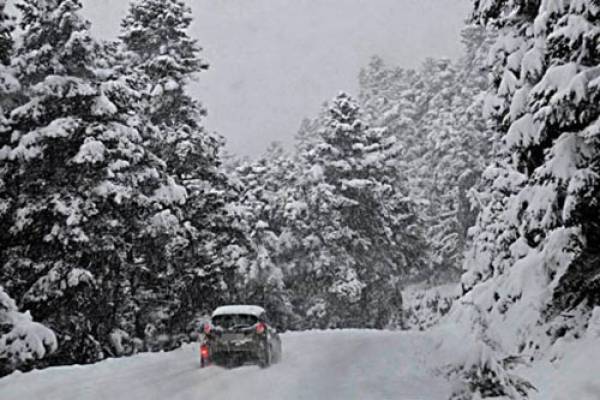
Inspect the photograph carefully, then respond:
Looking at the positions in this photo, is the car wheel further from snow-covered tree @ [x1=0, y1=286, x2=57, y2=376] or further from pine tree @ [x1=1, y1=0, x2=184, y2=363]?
pine tree @ [x1=1, y1=0, x2=184, y2=363]

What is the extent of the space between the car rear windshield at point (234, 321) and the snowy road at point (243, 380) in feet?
3.49

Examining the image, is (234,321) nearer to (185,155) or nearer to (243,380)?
(243,380)

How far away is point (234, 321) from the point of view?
17.5 meters

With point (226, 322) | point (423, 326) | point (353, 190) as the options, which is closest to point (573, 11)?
point (226, 322)

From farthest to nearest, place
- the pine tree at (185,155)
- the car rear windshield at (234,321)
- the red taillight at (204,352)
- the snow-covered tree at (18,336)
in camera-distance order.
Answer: the pine tree at (185,155) → the car rear windshield at (234,321) → the red taillight at (204,352) → the snow-covered tree at (18,336)

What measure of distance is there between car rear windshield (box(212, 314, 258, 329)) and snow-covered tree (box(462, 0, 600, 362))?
5812mm

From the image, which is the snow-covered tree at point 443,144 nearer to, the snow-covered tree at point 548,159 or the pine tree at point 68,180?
the pine tree at point 68,180

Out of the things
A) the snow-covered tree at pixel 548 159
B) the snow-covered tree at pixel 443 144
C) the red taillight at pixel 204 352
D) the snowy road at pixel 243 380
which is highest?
the snow-covered tree at pixel 443 144

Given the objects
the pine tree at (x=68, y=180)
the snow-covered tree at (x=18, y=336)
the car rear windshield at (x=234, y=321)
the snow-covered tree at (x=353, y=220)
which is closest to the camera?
the snow-covered tree at (x=18, y=336)

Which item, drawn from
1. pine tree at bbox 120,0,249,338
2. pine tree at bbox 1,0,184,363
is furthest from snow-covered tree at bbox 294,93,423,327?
pine tree at bbox 1,0,184,363

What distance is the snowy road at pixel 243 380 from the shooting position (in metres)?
13.2

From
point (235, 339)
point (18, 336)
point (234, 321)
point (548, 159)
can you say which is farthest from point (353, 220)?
point (548, 159)

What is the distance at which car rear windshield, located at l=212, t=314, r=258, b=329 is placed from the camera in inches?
688

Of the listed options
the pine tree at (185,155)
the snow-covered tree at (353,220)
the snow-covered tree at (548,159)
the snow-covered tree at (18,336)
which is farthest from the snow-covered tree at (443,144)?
the snow-covered tree at (18,336)
